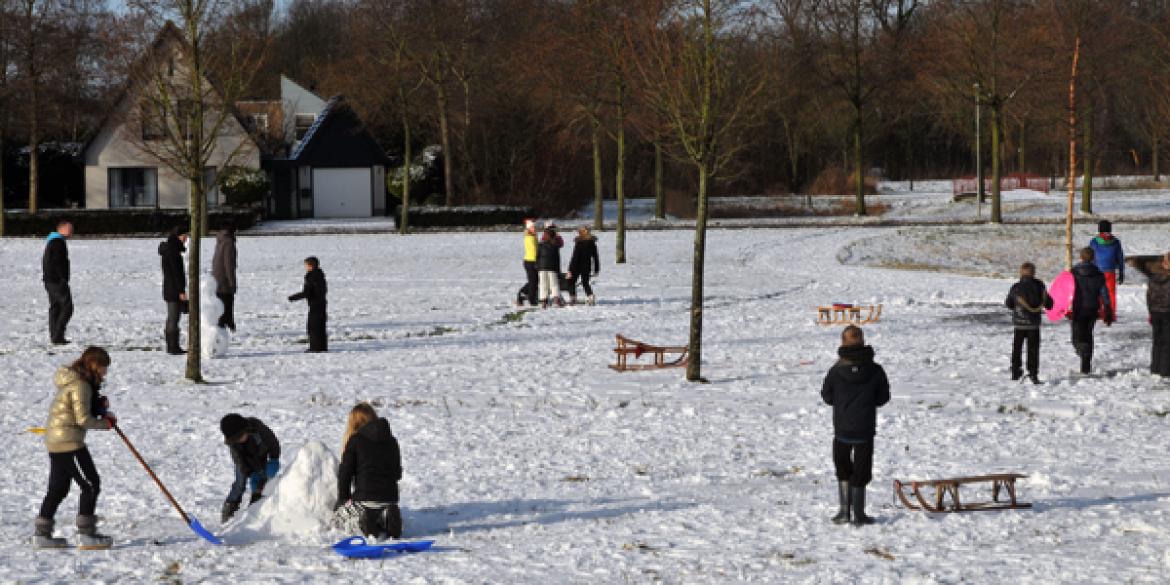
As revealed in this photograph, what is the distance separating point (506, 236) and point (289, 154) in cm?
1785

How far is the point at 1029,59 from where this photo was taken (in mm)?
47375

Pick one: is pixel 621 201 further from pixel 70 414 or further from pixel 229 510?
pixel 70 414

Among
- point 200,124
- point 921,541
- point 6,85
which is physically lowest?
point 921,541

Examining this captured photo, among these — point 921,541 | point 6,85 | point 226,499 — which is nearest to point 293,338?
point 226,499

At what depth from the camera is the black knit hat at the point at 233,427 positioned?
992 centimetres

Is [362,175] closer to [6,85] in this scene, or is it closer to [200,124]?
[6,85]

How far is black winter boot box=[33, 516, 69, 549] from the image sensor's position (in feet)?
31.4

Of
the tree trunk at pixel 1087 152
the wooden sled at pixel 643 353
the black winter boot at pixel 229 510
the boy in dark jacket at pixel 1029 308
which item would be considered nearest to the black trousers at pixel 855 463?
the black winter boot at pixel 229 510

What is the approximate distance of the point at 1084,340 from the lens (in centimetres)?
1692

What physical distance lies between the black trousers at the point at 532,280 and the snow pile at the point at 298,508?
52.0ft

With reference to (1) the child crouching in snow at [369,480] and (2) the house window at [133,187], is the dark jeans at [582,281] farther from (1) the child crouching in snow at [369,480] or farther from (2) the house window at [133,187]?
(2) the house window at [133,187]

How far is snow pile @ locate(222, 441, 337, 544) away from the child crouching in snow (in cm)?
17

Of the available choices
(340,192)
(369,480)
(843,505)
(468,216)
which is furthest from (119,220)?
(843,505)

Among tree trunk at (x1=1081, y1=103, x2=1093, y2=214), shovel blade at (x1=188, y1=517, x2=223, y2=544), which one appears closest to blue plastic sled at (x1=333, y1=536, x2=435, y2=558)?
shovel blade at (x1=188, y1=517, x2=223, y2=544)
